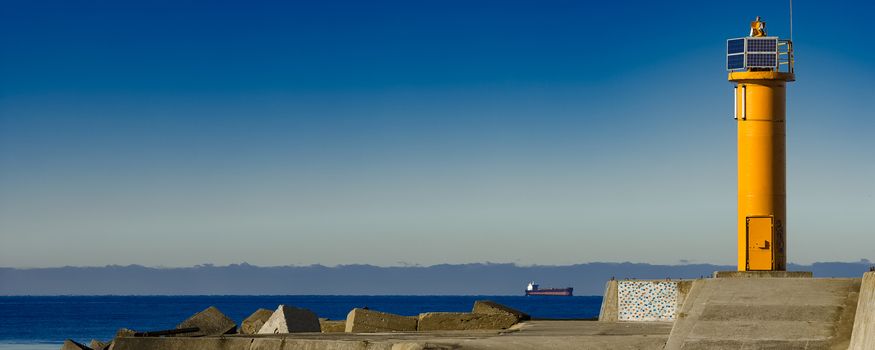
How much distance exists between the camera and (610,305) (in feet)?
72.1

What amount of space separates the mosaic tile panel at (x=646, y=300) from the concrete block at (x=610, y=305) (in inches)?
3.0

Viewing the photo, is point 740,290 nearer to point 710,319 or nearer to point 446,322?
point 710,319

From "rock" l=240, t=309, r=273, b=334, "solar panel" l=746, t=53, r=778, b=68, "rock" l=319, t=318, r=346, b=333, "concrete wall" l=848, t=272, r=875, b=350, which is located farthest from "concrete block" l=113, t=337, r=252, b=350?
"solar panel" l=746, t=53, r=778, b=68

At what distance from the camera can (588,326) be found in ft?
59.9

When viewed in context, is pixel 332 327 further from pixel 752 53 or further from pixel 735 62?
pixel 752 53

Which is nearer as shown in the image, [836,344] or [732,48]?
[836,344]

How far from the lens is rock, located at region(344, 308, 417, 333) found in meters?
18.8

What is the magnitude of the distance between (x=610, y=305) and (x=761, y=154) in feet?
12.5

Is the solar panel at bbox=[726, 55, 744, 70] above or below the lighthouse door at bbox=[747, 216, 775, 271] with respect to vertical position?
above

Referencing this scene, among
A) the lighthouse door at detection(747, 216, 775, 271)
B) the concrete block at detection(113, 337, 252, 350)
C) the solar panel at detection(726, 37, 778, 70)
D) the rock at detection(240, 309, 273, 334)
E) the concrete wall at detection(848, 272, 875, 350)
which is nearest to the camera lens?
the concrete wall at detection(848, 272, 875, 350)

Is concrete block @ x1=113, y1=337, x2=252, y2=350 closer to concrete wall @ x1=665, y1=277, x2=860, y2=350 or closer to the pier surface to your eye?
the pier surface

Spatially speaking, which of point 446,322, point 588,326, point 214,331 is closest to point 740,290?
point 588,326

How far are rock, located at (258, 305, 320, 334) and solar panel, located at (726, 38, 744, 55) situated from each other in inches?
321

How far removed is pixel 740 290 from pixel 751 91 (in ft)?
23.5
